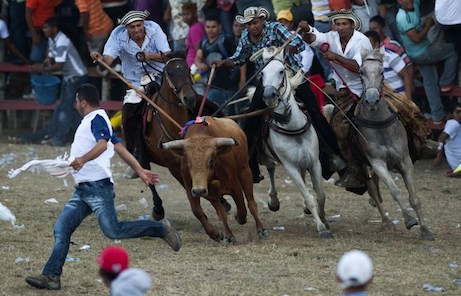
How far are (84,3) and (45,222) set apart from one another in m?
8.02

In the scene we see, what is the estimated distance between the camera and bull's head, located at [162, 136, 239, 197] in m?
11.4

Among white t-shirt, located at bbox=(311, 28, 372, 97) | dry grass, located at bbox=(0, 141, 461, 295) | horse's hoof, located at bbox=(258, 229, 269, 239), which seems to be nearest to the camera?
dry grass, located at bbox=(0, 141, 461, 295)

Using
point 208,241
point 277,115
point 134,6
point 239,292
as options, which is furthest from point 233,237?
point 134,6

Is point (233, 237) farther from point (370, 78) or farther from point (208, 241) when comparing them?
point (370, 78)

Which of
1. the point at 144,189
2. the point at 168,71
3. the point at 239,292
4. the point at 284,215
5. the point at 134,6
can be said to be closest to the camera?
the point at 239,292

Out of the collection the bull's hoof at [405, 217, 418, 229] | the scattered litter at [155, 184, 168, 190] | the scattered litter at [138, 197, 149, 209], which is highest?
the bull's hoof at [405, 217, 418, 229]

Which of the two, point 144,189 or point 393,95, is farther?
point 144,189

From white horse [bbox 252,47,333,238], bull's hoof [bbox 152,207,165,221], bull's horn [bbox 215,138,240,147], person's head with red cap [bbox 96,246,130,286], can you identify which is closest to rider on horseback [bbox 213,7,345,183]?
white horse [bbox 252,47,333,238]

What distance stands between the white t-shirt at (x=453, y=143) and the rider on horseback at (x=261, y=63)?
4176 mm

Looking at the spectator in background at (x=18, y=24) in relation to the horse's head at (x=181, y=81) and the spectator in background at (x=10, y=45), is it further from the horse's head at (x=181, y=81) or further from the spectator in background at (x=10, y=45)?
the horse's head at (x=181, y=81)

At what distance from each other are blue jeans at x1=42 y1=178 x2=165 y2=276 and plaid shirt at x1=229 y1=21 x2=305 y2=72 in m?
3.54

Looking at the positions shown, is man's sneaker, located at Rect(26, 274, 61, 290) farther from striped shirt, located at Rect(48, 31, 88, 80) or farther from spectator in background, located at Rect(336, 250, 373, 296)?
striped shirt, located at Rect(48, 31, 88, 80)

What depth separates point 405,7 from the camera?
1738 centimetres

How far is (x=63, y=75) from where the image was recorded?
866 inches
